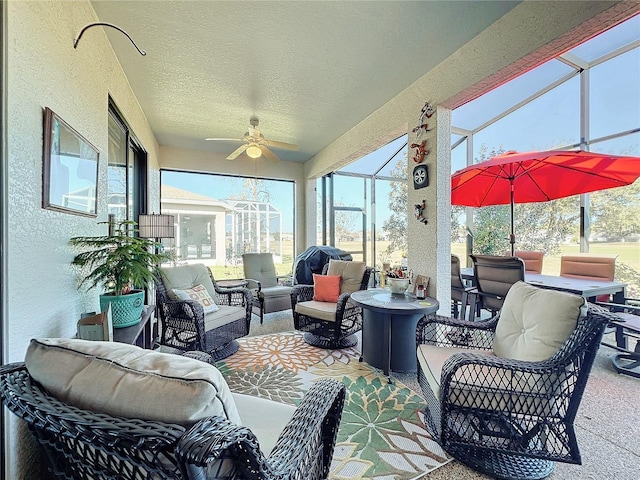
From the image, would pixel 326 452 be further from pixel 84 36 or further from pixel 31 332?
pixel 84 36

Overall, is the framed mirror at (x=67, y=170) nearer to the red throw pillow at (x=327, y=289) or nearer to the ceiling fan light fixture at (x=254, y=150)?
the ceiling fan light fixture at (x=254, y=150)

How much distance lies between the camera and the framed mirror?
141 centimetres

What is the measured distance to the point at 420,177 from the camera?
3.02 m

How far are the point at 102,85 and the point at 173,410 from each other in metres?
2.71

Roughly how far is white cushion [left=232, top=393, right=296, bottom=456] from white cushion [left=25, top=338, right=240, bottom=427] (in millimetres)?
460

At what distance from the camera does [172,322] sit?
9.12 feet

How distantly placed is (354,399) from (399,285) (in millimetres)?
1137

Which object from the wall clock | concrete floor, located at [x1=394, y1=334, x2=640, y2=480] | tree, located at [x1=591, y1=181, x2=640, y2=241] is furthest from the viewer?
tree, located at [x1=591, y1=181, x2=640, y2=241]

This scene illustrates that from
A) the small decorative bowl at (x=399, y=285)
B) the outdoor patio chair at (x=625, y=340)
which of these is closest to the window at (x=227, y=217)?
the small decorative bowl at (x=399, y=285)

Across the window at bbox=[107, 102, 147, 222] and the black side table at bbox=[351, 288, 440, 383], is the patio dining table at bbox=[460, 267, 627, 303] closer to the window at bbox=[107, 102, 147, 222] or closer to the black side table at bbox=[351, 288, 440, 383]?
the black side table at bbox=[351, 288, 440, 383]

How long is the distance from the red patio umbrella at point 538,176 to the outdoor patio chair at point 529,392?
74.1 inches

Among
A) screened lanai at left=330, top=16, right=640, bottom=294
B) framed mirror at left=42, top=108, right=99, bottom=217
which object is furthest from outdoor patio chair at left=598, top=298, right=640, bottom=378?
framed mirror at left=42, top=108, right=99, bottom=217

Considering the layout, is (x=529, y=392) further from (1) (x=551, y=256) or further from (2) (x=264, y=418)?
(1) (x=551, y=256)

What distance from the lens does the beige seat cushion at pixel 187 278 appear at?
9.68 ft
